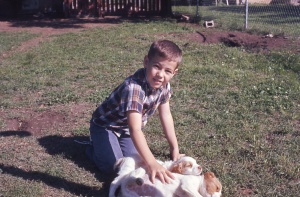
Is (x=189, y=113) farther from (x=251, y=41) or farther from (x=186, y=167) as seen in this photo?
(x=251, y=41)

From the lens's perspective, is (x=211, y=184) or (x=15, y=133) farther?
(x=15, y=133)

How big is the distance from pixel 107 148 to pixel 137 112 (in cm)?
60

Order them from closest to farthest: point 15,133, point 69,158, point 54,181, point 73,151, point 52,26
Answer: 1. point 54,181
2. point 69,158
3. point 73,151
4. point 15,133
5. point 52,26

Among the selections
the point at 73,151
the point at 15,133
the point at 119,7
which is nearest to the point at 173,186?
the point at 73,151

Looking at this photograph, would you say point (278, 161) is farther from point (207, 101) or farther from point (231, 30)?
point (231, 30)

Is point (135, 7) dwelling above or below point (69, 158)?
above

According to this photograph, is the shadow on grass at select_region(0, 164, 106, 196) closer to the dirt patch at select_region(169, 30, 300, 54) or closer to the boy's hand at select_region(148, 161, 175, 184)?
the boy's hand at select_region(148, 161, 175, 184)

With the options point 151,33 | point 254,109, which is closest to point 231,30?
point 151,33

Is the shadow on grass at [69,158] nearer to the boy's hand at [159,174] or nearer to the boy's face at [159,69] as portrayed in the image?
the boy's hand at [159,174]

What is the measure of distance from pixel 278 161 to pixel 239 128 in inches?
34.5

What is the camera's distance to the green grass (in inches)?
134

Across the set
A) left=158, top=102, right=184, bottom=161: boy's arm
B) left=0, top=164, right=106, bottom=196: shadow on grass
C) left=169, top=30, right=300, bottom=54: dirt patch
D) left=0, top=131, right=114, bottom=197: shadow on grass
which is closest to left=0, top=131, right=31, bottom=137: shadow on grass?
left=0, top=131, right=114, bottom=197: shadow on grass

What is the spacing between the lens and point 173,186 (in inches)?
111

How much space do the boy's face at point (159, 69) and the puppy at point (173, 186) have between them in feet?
2.10
